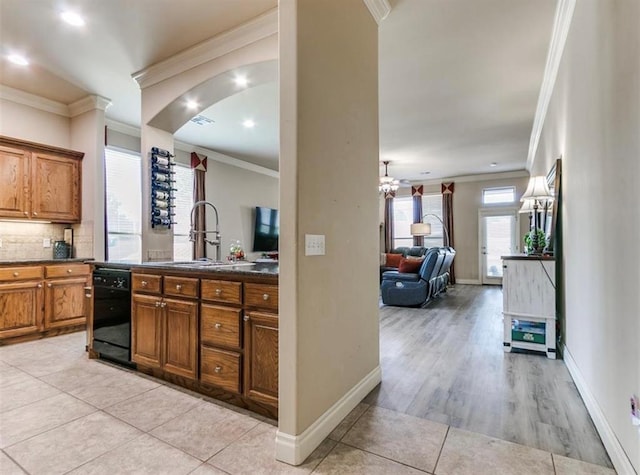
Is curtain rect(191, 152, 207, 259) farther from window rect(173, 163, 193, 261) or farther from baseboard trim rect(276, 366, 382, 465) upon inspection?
baseboard trim rect(276, 366, 382, 465)

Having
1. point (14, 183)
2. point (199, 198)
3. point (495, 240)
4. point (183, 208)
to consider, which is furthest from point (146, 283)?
point (495, 240)

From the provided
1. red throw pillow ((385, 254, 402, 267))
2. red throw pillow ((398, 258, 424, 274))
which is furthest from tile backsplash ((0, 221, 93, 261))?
red throw pillow ((385, 254, 402, 267))

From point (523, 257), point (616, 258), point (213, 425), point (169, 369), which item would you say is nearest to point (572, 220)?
point (523, 257)

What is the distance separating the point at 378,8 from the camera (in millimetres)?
2615

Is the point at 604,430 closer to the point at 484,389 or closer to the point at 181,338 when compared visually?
the point at 484,389

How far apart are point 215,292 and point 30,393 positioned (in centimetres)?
162

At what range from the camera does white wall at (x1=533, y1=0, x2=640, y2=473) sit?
149cm

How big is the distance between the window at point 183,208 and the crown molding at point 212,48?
251 cm

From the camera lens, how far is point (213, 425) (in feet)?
6.75

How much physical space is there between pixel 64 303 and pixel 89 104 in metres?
2.57

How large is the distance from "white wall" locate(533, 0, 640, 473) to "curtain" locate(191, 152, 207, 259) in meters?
5.58

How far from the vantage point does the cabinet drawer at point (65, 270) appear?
4.00 metres

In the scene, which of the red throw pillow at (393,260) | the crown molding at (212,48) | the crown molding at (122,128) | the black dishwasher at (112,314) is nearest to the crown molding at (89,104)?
the crown molding at (122,128)

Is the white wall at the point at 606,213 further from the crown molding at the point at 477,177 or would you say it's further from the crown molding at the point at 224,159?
the crown molding at the point at 477,177
